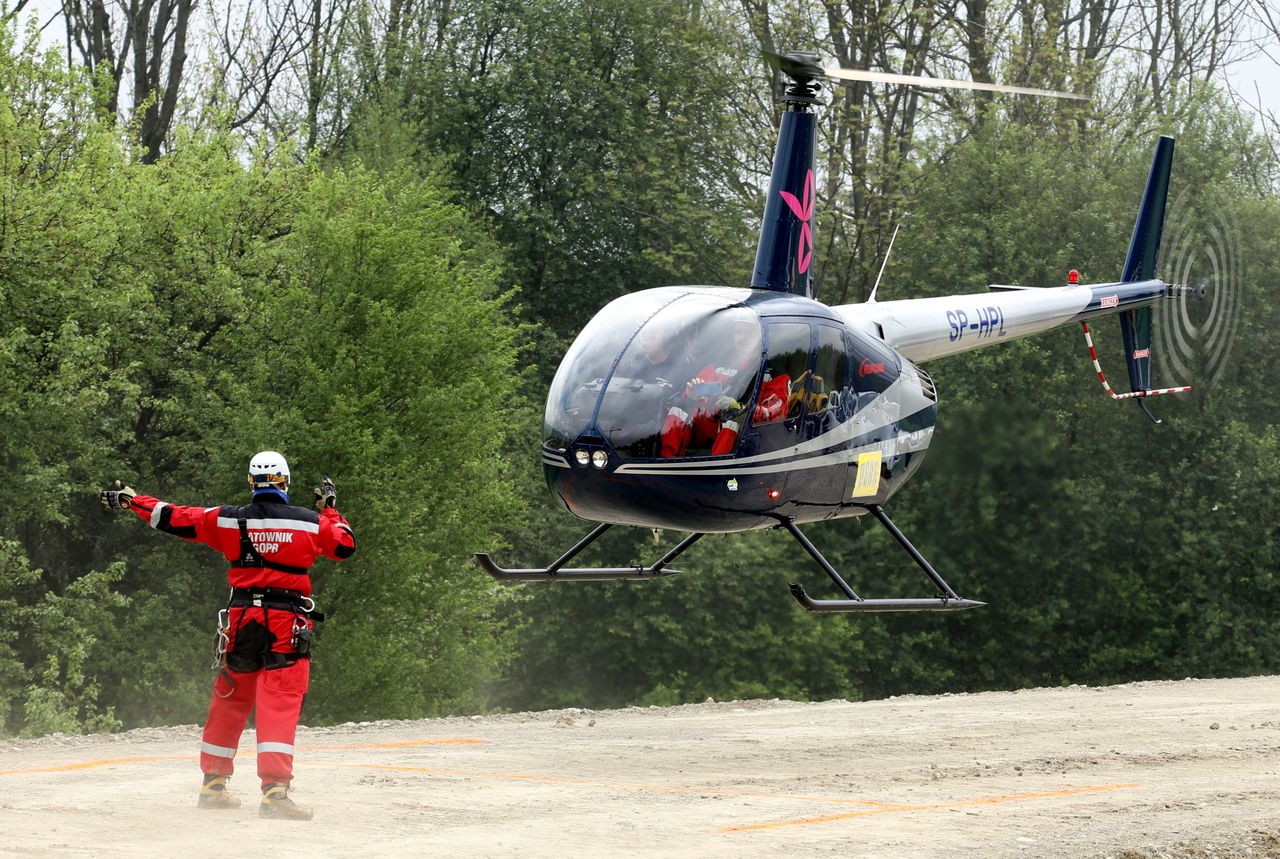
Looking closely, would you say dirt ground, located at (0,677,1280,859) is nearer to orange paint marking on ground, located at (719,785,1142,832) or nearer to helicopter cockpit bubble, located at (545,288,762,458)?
orange paint marking on ground, located at (719,785,1142,832)

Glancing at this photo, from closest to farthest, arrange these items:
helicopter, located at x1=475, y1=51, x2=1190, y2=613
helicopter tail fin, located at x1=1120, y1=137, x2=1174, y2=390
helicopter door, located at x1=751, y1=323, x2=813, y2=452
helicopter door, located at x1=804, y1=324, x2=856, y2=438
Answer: helicopter, located at x1=475, y1=51, x2=1190, y2=613 < helicopter door, located at x1=751, y1=323, x2=813, y2=452 < helicopter door, located at x1=804, y1=324, x2=856, y2=438 < helicopter tail fin, located at x1=1120, y1=137, x2=1174, y2=390

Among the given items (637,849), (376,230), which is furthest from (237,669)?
(376,230)

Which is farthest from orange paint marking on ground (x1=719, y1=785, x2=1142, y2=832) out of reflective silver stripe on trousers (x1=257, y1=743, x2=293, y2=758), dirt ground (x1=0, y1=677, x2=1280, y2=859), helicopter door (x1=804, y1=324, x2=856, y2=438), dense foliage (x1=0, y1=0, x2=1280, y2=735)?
dense foliage (x1=0, y1=0, x2=1280, y2=735)

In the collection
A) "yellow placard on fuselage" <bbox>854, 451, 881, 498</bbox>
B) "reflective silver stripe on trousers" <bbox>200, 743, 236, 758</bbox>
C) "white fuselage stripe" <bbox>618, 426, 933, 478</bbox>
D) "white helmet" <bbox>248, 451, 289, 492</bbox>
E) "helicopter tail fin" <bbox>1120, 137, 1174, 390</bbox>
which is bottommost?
"reflective silver stripe on trousers" <bbox>200, 743, 236, 758</bbox>

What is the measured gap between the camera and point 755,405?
37.1ft

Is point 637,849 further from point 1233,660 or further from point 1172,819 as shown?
point 1233,660

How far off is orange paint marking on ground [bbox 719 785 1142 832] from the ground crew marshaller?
2.55 metres

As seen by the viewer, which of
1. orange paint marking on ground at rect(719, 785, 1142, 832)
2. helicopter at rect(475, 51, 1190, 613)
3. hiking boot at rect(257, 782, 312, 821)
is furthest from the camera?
helicopter at rect(475, 51, 1190, 613)

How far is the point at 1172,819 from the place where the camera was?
10.2 meters

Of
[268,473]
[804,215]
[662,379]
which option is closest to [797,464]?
[662,379]

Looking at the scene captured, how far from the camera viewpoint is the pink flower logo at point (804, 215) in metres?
13.2

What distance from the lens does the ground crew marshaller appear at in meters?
8.97

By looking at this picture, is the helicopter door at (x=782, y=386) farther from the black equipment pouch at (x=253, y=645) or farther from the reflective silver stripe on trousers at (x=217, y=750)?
the reflective silver stripe on trousers at (x=217, y=750)

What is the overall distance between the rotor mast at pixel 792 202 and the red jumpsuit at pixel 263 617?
4.98 metres
